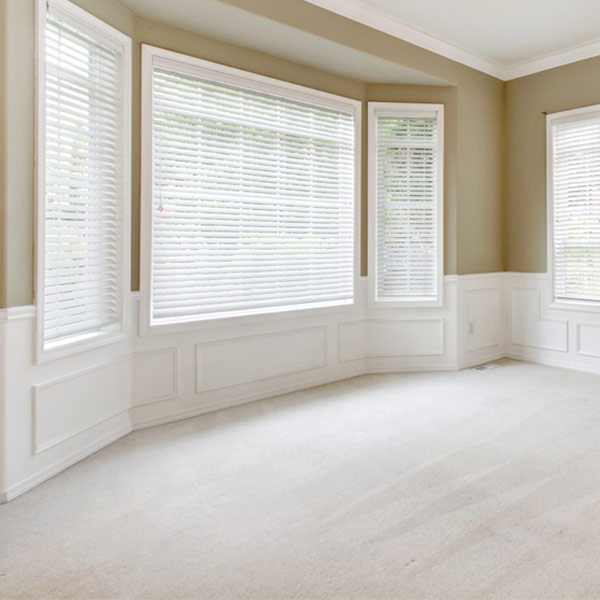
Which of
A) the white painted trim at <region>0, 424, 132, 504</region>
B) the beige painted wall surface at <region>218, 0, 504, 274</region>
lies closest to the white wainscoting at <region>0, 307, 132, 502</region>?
the white painted trim at <region>0, 424, 132, 504</region>

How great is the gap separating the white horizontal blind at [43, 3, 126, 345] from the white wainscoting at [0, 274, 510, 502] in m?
Answer: 0.23

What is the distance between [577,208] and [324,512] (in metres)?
4.08

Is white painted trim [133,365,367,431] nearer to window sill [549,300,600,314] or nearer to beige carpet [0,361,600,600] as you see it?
beige carpet [0,361,600,600]

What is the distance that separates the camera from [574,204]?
194 inches

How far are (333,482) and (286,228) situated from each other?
2.21m

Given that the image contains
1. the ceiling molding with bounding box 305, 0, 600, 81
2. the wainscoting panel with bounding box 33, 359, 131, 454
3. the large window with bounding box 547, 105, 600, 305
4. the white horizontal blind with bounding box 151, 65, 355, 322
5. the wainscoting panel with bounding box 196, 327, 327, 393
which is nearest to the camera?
the wainscoting panel with bounding box 33, 359, 131, 454

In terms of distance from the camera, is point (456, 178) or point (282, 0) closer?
point (282, 0)

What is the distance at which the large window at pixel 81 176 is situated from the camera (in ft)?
8.76

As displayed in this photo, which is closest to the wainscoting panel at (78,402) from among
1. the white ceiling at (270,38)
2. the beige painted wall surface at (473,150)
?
the white ceiling at (270,38)

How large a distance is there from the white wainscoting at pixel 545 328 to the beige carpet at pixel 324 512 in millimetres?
1441

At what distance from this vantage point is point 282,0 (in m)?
3.47

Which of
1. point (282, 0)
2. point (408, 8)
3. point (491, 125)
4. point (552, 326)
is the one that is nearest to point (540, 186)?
point (491, 125)

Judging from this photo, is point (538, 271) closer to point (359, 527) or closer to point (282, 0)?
point (282, 0)

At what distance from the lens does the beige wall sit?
7.99 feet
